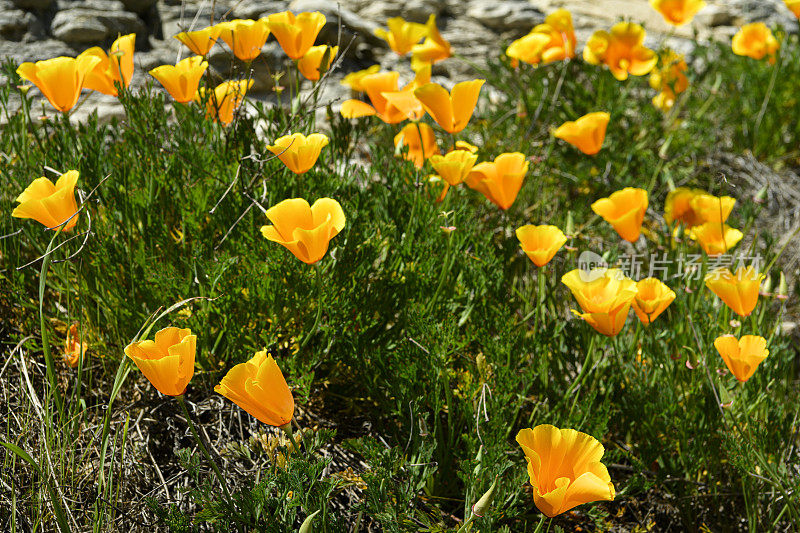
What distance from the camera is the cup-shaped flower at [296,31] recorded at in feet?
7.01

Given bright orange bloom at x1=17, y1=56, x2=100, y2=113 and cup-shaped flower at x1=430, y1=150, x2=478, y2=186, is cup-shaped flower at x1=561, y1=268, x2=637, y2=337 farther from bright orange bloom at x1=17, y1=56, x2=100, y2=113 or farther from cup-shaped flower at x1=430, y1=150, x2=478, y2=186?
bright orange bloom at x1=17, y1=56, x2=100, y2=113

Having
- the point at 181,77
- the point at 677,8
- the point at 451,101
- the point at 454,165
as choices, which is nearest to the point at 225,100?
the point at 181,77

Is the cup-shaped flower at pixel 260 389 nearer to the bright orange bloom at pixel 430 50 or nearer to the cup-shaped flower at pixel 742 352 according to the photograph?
the cup-shaped flower at pixel 742 352

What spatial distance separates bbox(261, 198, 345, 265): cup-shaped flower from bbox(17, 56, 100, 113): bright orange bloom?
0.77 m

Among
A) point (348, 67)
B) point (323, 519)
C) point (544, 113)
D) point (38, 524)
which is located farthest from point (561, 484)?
point (348, 67)

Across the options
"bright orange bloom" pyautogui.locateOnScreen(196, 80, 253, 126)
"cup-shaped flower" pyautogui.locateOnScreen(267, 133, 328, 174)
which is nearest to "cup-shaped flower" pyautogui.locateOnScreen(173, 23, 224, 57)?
"bright orange bloom" pyautogui.locateOnScreen(196, 80, 253, 126)

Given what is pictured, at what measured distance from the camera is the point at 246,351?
1812 millimetres

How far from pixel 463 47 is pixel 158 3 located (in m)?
1.81

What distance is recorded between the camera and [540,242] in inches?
70.3

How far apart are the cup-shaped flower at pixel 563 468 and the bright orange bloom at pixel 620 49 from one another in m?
2.17

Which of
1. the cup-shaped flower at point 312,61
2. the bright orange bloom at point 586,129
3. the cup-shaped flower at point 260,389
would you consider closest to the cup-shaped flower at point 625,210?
the bright orange bloom at point 586,129

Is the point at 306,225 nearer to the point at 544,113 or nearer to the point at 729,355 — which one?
the point at 729,355

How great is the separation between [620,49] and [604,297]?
5.98 ft

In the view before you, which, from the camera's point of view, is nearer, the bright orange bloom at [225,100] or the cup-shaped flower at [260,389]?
the cup-shaped flower at [260,389]
